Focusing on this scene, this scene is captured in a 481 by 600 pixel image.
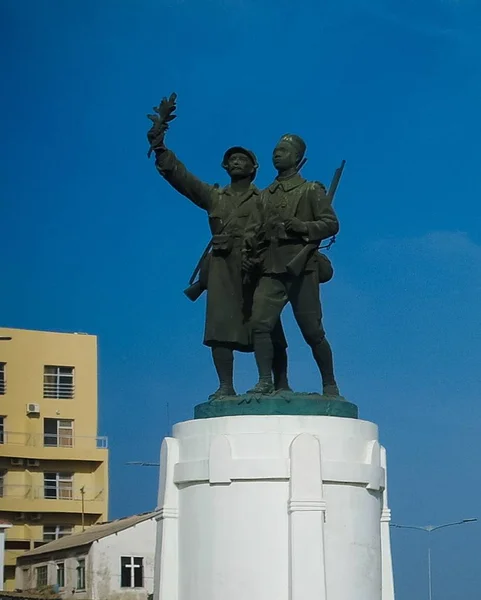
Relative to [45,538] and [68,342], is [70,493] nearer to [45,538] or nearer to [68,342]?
[45,538]

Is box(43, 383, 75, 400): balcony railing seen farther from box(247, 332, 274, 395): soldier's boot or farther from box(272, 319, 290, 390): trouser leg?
box(247, 332, 274, 395): soldier's boot

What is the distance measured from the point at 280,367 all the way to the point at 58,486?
112 feet

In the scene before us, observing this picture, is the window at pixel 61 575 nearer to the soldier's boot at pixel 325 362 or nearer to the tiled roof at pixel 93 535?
the tiled roof at pixel 93 535

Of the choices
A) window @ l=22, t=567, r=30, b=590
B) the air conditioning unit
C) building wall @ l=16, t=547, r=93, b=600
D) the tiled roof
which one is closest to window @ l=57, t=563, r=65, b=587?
building wall @ l=16, t=547, r=93, b=600

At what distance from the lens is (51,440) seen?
49.8 m

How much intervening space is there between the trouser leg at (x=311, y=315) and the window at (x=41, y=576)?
2673 centimetres

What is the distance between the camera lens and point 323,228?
49.7ft

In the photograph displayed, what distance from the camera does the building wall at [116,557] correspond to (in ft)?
121

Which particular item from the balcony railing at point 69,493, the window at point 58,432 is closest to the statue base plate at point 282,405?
the balcony railing at point 69,493

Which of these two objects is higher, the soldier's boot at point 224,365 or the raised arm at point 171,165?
the raised arm at point 171,165

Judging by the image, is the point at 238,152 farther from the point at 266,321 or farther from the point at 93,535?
the point at 93,535

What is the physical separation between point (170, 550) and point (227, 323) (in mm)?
2653

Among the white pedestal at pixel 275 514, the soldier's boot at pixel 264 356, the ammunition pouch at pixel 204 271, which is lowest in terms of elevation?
the white pedestal at pixel 275 514

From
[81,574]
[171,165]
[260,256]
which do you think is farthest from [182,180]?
[81,574]
